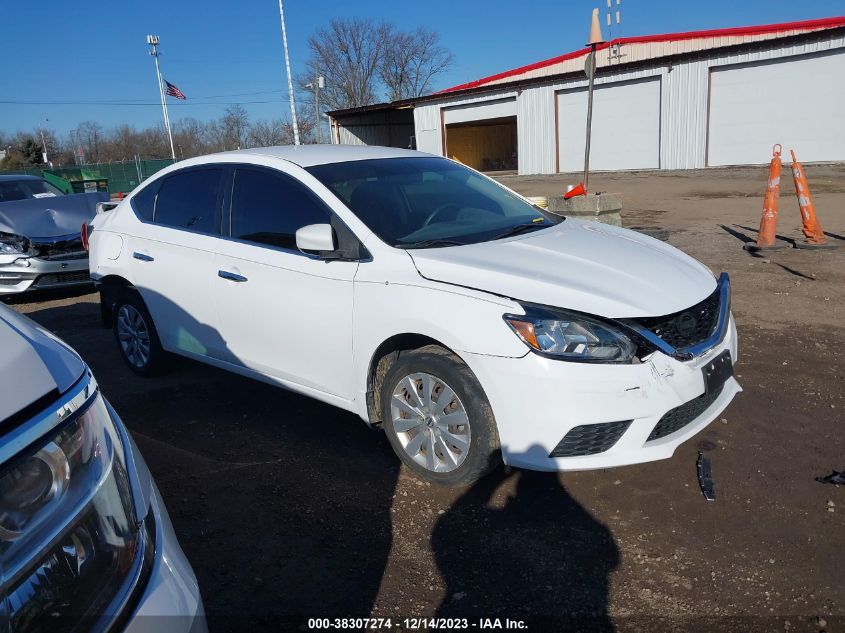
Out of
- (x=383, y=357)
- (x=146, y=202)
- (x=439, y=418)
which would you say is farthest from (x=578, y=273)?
(x=146, y=202)

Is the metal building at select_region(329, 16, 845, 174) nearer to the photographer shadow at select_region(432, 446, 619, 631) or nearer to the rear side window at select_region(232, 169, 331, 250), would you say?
the rear side window at select_region(232, 169, 331, 250)

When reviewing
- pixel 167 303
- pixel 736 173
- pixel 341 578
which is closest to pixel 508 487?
pixel 341 578

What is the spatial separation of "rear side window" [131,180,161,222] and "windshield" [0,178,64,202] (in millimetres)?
5285

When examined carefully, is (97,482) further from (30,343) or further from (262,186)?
(262,186)

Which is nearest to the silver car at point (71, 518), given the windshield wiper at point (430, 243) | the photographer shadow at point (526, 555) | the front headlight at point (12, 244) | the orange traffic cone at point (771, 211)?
the photographer shadow at point (526, 555)

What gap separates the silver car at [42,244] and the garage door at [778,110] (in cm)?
2155

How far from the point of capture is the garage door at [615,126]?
25.9m

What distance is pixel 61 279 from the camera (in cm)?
842

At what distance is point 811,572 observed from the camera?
2811 mm

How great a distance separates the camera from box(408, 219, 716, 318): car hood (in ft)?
10.4

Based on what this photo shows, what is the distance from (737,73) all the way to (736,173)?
145 inches

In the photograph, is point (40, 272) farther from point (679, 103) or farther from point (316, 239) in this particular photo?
point (679, 103)

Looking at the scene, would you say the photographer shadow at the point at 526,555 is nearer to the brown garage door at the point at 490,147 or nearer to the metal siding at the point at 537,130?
the metal siding at the point at 537,130

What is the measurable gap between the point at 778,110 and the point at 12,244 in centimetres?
2269
